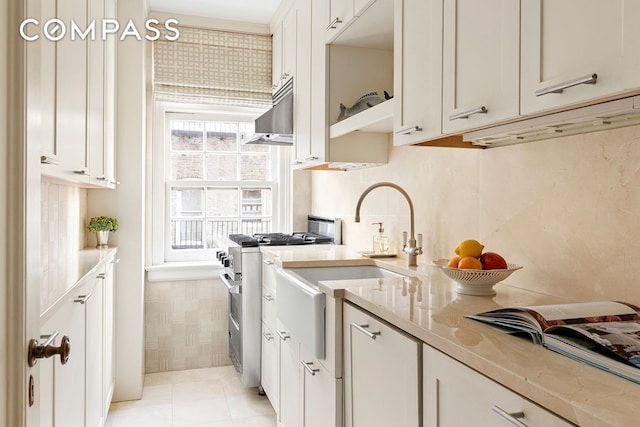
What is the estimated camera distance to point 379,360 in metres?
1.34

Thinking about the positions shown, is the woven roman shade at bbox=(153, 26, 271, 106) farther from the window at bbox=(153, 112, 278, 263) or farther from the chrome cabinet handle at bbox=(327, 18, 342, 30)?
the chrome cabinet handle at bbox=(327, 18, 342, 30)

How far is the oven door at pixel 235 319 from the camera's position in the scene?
306cm

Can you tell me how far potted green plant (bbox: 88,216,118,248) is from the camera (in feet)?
9.52

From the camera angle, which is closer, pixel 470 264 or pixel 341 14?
pixel 470 264

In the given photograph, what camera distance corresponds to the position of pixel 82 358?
182 cm

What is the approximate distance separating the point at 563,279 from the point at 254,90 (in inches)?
115

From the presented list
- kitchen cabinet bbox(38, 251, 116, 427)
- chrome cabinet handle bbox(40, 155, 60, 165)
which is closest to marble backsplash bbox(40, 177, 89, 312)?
kitchen cabinet bbox(38, 251, 116, 427)

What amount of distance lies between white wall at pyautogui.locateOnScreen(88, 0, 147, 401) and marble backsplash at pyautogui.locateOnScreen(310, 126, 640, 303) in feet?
6.23

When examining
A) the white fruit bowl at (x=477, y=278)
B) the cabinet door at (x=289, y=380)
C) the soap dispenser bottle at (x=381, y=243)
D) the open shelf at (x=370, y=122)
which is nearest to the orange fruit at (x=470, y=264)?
the white fruit bowl at (x=477, y=278)

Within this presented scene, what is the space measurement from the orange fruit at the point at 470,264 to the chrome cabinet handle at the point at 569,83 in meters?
0.56

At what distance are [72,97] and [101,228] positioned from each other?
4.33 feet

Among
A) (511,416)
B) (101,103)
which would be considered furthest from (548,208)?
(101,103)

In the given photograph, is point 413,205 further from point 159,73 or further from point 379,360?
point 159,73

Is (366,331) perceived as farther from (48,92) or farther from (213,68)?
(213,68)
